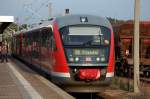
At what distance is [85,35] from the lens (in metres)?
17.8

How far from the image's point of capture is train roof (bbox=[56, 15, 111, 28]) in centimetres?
1797

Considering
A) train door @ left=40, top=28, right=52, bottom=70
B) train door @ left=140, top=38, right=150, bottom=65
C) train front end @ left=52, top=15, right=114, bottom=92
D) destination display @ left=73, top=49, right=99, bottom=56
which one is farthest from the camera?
train door @ left=140, top=38, right=150, bottom=65

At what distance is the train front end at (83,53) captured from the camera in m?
17.0

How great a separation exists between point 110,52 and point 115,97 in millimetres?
1724

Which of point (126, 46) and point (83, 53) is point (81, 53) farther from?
point (126, 46)

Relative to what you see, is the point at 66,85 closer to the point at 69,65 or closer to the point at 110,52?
the point at 69,65

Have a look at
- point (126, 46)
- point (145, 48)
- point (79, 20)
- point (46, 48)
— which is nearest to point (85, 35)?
point (79, 20)

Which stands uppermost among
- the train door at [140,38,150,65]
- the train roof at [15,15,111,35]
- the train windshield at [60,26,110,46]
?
the train roof at [15,15,111,35]

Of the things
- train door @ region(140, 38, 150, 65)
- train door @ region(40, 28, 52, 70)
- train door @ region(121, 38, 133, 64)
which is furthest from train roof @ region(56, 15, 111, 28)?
train door @ region(140, 38, 150, 65)

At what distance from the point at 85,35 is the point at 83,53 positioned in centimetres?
81

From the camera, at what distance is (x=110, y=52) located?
17.5m

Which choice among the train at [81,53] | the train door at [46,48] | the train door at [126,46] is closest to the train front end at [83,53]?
the train at [81,53]

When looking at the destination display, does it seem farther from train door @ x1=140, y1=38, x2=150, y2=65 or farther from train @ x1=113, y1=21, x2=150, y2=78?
train door @ x1=140, y1=38, x2=150, y2=65

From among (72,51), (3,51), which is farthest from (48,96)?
(3,51)
